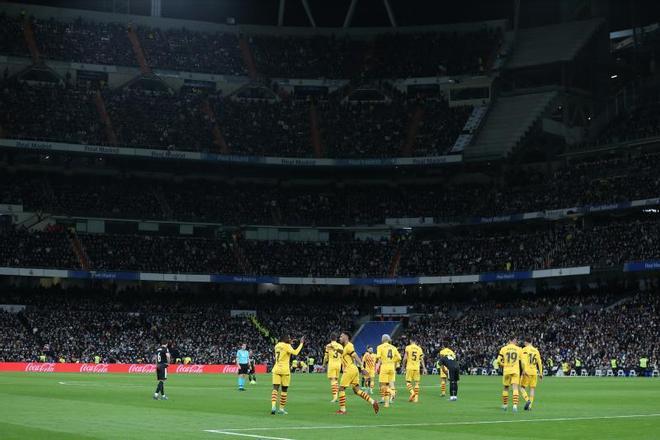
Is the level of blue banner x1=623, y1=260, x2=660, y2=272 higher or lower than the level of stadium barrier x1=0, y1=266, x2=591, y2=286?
higher

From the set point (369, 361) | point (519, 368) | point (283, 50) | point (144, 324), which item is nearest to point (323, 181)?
point (283, 50)

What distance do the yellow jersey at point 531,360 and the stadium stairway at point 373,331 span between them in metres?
58.3

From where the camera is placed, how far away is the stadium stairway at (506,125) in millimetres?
96062

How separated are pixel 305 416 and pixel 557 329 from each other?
51550 millimetres

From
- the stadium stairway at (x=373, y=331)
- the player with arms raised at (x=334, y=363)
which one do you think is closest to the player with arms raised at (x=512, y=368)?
the player with arms raised at (x=334, y=363)

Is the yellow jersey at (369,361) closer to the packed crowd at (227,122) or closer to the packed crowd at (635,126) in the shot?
the packed crowd at (635,126)

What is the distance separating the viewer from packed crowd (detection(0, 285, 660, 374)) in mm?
75375

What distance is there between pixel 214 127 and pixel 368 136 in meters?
15.8

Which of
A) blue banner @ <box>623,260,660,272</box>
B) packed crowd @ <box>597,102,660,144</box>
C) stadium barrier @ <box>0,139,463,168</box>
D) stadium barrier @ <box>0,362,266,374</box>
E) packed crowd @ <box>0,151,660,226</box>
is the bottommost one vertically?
stadium barrier @ <box>0,362,266,374</box>

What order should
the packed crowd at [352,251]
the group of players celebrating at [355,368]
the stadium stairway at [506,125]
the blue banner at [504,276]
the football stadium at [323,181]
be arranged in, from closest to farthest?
1. the group of players celebrating at [355,368]
2. the football stadium at [323,181]
3. the packed crowd at [352,251]
4. the blue banner at [504,276]
5. the stadium stairway at [506,125]

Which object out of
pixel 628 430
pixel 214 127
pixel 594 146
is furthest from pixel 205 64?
pixel 628 430

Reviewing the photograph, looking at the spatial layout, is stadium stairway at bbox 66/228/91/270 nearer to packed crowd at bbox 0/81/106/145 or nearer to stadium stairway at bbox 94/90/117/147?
packed crowd at bbox 0/81/106/145

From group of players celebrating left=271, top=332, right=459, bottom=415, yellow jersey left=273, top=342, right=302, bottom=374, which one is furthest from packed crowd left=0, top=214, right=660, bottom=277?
yellow jersey left=273, top=342, right=302, bottom=374

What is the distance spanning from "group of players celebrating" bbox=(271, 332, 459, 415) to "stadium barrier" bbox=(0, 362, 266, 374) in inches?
1225
